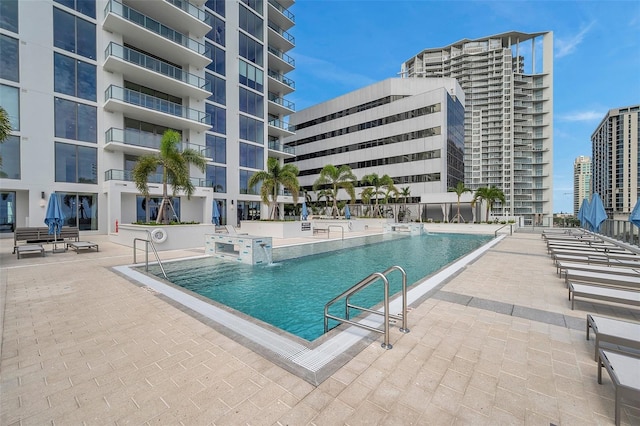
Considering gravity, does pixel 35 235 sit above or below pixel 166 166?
below

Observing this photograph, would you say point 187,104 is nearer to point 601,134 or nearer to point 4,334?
point 4,334

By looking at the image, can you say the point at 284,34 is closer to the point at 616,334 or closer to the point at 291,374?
the point at 291,374

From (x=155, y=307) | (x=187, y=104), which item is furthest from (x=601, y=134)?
(x=155, y=307)

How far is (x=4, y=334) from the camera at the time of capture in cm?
392

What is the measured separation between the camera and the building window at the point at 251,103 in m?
29.3

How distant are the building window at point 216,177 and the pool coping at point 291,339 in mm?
21893

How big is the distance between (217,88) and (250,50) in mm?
6865

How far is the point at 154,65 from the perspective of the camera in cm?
2188

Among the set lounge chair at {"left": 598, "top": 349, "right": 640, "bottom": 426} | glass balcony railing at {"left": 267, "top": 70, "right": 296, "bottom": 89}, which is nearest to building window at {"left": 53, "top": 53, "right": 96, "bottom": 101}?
glass balcony railing at {"left": 267, "top": 70, "right": 296, "bottom": 89}

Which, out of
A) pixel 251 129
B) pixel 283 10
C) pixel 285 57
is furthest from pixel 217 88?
pixel 283 10

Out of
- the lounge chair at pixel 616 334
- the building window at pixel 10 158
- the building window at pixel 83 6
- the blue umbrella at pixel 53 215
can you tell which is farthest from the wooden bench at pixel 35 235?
the lounge chair at pixel 616 334

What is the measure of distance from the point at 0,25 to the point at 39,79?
3.25 meters

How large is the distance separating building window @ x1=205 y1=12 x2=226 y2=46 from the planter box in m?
22.0

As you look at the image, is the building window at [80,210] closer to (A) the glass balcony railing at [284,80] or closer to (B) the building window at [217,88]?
(B) the building window at [217,88]
